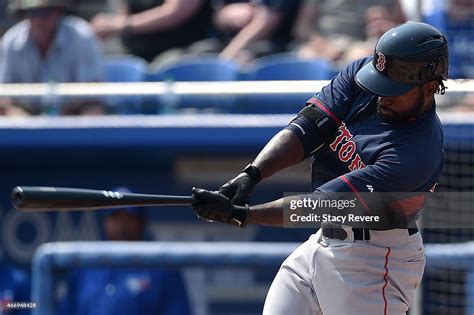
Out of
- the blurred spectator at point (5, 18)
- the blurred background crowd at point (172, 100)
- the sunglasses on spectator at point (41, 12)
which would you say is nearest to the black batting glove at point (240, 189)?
the blurred background crowd at point (172, 100)

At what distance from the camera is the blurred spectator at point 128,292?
5.34 m

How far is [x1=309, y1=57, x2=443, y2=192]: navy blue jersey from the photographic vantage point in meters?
3.77

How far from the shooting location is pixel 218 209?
3.69 metres

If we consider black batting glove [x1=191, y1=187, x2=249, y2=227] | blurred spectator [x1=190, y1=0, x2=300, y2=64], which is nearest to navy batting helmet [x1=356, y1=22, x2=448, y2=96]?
black batting glove [x1=191, y1=187, x2=249, y2=227]

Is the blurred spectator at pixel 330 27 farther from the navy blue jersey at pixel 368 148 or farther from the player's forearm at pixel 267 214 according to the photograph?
the player's forearm at pixel 267 214

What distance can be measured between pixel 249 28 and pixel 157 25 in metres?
0.62

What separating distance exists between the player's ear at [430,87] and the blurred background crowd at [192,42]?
2.45 meters

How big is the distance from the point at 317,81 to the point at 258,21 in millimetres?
940

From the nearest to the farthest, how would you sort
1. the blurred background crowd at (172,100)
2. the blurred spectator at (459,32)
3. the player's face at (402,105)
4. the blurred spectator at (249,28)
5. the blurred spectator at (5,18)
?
the player's face at (402,105)
the blurred spectator at (459,32)
the blurred background crowd at (172,100)
the blurred spectator at (249,28)
the blurred spectator at (5,18)

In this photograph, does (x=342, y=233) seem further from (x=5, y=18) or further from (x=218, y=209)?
(x=5, y=18)

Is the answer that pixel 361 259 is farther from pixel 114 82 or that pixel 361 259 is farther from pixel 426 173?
pixel 114 82

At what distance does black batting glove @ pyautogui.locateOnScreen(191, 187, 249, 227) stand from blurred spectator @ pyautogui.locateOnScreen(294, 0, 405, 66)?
3115 mm

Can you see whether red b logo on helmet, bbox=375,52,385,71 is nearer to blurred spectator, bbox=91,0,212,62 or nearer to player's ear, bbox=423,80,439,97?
player's ear, bbox=423,80,439,97

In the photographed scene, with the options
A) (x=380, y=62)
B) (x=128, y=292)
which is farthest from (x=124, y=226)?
(x=380, y=62)
